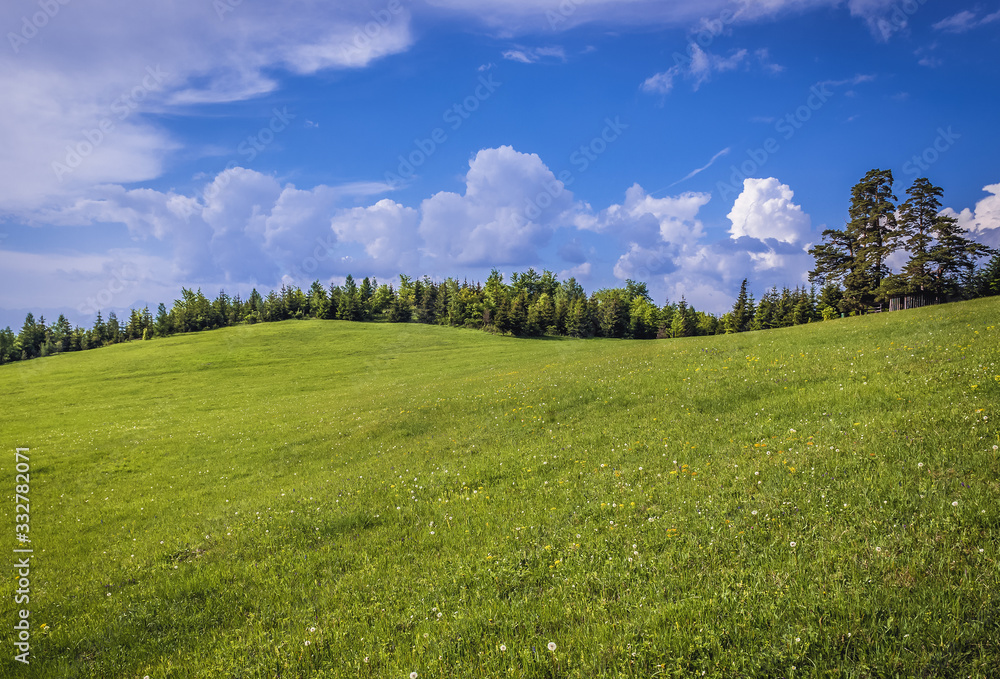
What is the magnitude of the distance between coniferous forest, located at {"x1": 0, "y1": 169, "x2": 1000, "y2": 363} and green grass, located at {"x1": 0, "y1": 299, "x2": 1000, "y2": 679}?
3900cm

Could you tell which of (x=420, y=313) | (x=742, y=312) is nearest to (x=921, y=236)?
(x=742, y=312)

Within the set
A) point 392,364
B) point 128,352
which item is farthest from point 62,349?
point 392,364

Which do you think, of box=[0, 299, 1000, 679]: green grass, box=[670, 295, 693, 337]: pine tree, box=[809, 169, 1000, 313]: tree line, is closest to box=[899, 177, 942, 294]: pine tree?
box=[809, 169, 1000, 313]: tree line

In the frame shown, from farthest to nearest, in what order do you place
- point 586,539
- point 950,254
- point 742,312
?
point 742,312
point 950,254
point 586,539

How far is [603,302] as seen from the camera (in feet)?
369

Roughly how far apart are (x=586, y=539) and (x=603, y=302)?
356ft

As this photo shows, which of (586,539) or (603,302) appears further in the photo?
(603,302)

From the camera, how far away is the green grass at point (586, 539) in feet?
17.0

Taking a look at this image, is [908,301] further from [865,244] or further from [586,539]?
[586,539]

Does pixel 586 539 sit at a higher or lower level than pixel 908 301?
lower

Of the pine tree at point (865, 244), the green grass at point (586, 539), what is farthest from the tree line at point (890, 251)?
the green grass at point (586, 539)

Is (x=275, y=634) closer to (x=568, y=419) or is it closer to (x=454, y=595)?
(x=454, y=595)

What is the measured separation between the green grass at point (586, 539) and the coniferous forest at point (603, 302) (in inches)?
1536

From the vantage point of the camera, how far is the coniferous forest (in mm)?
50031
